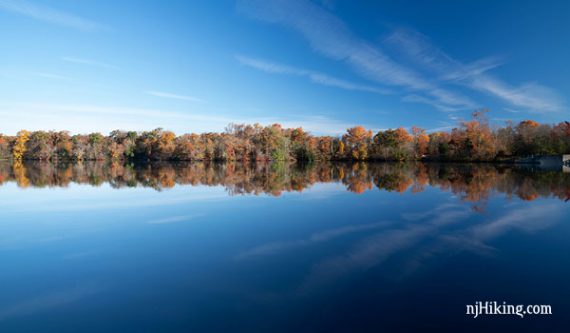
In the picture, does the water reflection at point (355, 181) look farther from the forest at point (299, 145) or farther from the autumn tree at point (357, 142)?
the autumn tree at point (357, 142)

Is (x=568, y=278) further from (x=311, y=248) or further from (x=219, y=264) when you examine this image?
(x=219, y=264)

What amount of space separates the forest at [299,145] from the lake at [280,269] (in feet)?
205

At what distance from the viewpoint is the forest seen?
2489 inches

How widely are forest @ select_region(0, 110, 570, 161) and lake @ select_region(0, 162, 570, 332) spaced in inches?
2458

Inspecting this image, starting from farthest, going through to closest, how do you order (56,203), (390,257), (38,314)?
1. (56,203)
2. (390,257)
3. (38,314)

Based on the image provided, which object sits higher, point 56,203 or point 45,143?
point 45,143

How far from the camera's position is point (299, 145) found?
85.5m

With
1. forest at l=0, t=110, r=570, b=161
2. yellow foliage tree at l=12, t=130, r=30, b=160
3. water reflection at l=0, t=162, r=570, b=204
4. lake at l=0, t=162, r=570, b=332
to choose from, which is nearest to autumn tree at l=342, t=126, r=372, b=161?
forest at l=0, t=110, r=570, b=161

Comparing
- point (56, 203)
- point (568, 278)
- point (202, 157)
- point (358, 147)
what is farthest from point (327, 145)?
point (568, 278)

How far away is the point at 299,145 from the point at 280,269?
8017 centimetres

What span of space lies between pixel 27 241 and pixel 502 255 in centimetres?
1088

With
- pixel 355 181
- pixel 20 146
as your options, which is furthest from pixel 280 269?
pixel 20 146

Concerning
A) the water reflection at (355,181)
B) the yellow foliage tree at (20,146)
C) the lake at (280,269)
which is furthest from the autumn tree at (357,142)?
the yellow foliage tree at (20,146)

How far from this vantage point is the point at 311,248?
7.10 meters
